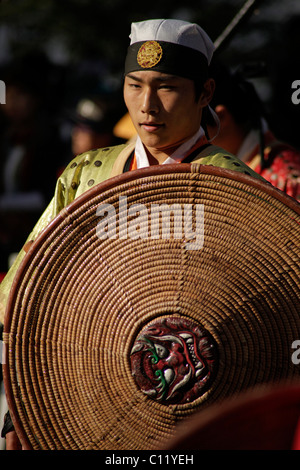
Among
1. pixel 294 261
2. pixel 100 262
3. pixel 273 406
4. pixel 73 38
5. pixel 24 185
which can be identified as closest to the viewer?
pixel 273 406

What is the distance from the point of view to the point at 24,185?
531 centimetres

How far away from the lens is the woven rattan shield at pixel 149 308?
5.98 ft

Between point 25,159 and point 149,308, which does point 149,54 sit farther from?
point 25,159

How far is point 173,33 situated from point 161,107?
20 cm

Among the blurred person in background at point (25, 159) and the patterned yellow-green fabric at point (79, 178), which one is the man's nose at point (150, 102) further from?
the blurred person in background at point (25, 159)

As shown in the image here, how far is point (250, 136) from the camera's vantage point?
3678 mm

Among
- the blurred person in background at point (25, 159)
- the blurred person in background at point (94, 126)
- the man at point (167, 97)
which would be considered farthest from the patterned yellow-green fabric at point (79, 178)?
the blurred person in background at point (94, 126)

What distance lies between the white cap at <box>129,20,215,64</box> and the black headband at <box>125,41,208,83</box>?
2 centimetres

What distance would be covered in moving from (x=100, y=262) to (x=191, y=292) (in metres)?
0.25

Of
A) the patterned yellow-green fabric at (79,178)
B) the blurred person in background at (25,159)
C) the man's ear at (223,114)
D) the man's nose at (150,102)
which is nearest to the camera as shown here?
the man's nose at (150,102)

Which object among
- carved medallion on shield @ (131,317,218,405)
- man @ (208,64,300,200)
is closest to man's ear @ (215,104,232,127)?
man @ (208,64,300,200)

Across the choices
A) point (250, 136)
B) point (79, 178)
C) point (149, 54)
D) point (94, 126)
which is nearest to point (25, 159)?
point (94, 126)
